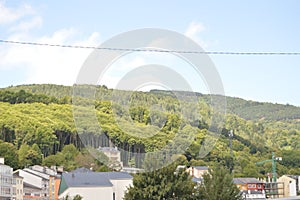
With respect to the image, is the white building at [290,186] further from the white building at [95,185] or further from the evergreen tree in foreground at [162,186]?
the evergreen tree in foreground at [162,186]

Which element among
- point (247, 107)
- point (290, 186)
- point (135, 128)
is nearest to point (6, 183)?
point (135, 128)

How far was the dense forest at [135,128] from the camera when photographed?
19359mm

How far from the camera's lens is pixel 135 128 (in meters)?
19.2

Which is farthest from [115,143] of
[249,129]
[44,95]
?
[249,129]

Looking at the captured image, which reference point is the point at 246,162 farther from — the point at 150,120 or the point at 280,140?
the point at 150,120

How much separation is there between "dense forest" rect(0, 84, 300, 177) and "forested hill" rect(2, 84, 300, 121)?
0.60ft

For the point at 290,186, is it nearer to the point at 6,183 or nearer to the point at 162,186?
the point at 6,183

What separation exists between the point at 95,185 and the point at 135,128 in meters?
23.6

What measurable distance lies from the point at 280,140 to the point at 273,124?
16.1 metres

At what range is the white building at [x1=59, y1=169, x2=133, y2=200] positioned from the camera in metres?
40.8

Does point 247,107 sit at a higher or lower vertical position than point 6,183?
higher

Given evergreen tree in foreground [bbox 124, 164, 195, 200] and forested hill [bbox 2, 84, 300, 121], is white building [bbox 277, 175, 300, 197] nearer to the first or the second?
forested hill [bbox 2, 84, 300, 121]

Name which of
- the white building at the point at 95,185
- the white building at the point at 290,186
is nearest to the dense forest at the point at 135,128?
the white building at the point at 95,185

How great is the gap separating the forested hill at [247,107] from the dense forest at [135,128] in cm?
18
